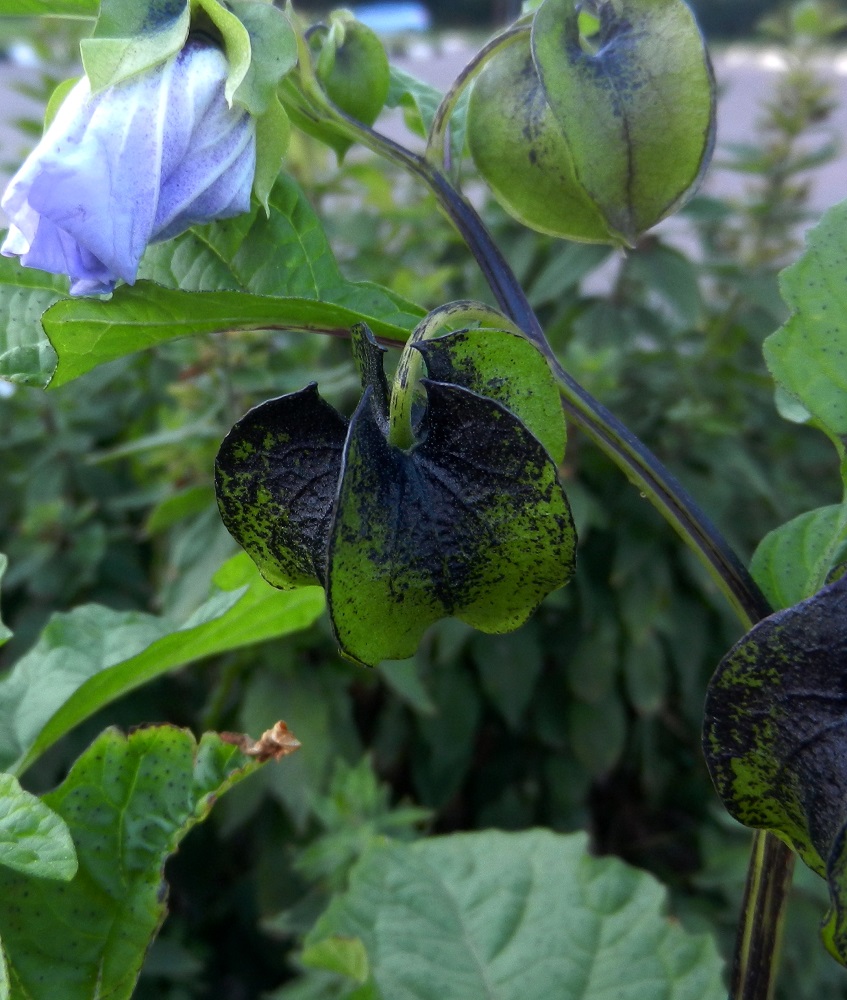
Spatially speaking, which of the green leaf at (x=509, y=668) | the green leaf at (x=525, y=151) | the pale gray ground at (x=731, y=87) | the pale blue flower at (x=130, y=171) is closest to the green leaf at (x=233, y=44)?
the pale blue flower at (x=130, y=171)

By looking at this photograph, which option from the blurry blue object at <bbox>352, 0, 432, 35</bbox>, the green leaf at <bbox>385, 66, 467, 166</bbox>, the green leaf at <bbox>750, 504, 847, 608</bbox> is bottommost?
the blurry blue object at <bbox>352, 0, 432, 35</bbox>

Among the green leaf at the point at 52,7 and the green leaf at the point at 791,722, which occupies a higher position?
the green leaf at the point at 52,7

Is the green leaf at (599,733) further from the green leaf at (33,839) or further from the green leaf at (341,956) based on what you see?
the green leaf at (33,839)

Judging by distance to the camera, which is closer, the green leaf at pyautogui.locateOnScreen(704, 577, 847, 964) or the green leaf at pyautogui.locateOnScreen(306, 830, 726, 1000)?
the green leaf at pyautogui.locateOnScreen(704, 577, 847, 964)

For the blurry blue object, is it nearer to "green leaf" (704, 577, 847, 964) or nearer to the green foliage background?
the green foliage background

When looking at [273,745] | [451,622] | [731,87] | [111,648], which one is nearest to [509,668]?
[451,622]

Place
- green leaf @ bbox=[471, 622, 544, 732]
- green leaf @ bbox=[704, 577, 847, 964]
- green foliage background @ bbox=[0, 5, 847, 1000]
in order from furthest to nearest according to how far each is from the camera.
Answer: green leaf @ bbox=[471, 622, 544, 732], green foliage background @ bbox=[0, 5, 847, 1000], green leaf @ bbox=[704, 577, 847, 964]

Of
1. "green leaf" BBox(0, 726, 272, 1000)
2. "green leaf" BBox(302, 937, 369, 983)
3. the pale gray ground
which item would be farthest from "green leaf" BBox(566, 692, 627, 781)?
the pale gray ground
